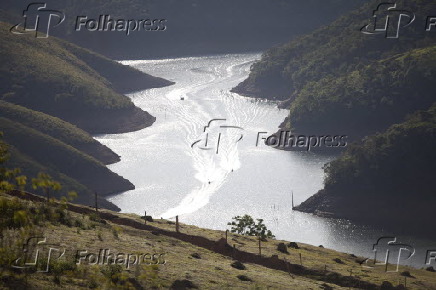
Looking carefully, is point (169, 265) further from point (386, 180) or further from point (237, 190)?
point (386, 180)

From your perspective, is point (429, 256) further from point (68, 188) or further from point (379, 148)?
point (68, 188)

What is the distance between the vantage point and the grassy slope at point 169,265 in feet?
170

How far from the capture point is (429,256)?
128 m

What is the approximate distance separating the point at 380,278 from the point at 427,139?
95.8 meters

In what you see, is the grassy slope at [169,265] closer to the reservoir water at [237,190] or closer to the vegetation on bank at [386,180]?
the reservoir water at [237,190]

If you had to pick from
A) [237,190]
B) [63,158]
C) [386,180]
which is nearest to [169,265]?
[237,190]

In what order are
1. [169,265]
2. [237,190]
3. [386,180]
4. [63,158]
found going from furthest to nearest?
1. [63,158]
2. [237,190]
3. [386,180]
4. [169,265]

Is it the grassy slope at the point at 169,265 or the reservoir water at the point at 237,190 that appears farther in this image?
the reservoir water at the point at 237,190

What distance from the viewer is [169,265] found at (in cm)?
6334

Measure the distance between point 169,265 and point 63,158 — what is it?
123750 mm

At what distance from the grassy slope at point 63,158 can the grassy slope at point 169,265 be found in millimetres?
88741

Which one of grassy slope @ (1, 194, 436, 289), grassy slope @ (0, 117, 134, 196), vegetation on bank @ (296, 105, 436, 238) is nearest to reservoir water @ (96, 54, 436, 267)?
grassy slope @ (0, 117, 134, 196)

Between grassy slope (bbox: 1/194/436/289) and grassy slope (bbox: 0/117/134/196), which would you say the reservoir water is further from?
grassy slope (bbox: 1/194/436/289)

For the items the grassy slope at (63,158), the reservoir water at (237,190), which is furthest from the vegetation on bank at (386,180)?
the grassy slope at (63,158)
